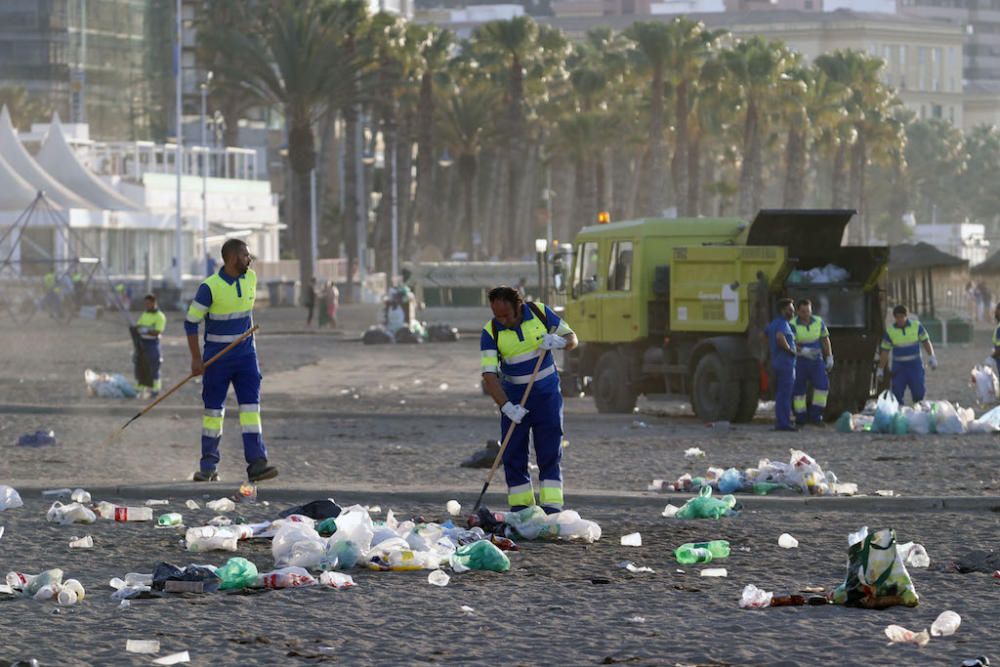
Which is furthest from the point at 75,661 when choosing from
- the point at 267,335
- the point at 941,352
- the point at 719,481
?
the point at 267,335

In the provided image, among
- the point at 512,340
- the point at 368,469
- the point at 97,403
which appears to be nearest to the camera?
the point at 512,340

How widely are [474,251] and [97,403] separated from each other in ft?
232

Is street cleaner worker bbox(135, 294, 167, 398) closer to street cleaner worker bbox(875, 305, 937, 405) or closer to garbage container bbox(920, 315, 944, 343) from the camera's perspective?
street cleaner worker bbox(875, 305, 937, 405)

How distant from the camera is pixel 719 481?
47.8ft

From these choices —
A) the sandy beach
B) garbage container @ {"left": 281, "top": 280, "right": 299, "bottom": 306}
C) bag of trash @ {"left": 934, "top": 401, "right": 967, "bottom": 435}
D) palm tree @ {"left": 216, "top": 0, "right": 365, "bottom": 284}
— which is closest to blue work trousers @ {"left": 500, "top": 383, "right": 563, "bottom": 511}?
the sandy beach

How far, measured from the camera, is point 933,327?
4759cm

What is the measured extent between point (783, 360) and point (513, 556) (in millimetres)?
10551

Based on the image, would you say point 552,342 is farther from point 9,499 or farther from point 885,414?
point 885,414

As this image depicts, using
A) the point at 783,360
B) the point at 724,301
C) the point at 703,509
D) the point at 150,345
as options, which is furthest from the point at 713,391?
the point at 703,509

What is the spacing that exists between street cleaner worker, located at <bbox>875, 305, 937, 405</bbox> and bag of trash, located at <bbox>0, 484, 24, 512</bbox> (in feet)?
39.2

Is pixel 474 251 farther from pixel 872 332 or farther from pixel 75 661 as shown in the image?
pixel 75 661

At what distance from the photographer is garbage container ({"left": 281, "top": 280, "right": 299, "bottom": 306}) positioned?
251ft

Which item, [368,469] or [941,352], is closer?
[368,469]

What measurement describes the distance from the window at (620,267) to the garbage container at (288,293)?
52.3m
